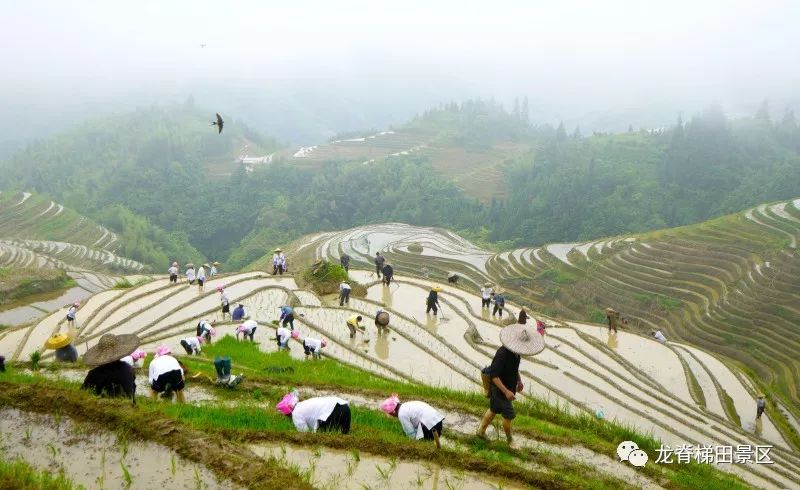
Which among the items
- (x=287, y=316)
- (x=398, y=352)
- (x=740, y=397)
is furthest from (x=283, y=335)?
(x=740, y=397)

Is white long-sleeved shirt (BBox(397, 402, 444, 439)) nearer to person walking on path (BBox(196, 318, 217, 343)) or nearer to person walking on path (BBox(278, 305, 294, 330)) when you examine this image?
person walking on path (BBox(196, 318, 217, 343))

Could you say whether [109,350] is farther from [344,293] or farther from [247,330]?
[344,293]

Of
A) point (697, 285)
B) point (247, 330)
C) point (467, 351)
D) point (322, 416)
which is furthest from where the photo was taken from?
point (697, 285)

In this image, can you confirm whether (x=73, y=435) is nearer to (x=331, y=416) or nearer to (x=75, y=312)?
(x=331, y=416)

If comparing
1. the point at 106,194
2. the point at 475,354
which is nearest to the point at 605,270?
the point at 475,354

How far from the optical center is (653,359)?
55.7 feet

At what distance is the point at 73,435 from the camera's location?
508cm

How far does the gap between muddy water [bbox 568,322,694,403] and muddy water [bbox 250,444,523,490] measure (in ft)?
40.0

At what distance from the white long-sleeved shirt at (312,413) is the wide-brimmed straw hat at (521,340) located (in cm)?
219

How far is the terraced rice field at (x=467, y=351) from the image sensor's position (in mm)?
11977

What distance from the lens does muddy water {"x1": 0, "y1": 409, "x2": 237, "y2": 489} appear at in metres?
4.48

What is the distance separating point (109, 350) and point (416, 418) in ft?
13.3

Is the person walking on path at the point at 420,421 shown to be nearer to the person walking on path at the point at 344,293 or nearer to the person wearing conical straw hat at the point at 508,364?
the person wearing conical straw hat at the point at 508,364

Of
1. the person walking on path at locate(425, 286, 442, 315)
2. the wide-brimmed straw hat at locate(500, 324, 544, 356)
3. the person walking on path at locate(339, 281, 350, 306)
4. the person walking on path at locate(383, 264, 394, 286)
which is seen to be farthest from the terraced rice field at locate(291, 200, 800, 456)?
the wide-brimmed straw hat at locate(500, 324, 544, 356)
